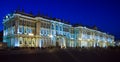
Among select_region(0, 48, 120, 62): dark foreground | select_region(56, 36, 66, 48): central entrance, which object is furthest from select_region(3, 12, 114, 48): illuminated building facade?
select_region(0, 48, 120, 62): dark foreground

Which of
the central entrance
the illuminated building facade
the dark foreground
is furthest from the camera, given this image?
the central entrance

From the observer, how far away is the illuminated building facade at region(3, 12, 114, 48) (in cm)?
6719

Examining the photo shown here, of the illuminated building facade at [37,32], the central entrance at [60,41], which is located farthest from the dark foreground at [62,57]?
the central entrance at [60,41]

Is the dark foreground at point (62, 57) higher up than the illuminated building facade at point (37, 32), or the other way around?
the illuminated building facade at point (37, 32)

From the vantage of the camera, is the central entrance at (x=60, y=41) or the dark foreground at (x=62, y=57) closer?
the dark foreground at (x=62, y=57)

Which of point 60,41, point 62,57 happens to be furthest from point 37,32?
point 62,57

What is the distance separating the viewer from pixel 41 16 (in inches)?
3103

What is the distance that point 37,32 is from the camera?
74062mm

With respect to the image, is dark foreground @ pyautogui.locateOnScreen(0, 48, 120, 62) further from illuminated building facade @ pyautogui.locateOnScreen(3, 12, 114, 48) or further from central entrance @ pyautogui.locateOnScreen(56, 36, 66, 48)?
central entrance @ pyautogui.locateOnScreen(56, 36, 66, 48)

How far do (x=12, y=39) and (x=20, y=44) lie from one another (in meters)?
4.42

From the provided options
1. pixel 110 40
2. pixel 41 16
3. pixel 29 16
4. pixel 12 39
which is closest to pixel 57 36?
pixel 41 16

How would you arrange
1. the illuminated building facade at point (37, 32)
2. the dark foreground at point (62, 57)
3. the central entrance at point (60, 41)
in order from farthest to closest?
1. the central entrance at point (60, 41)
2. the illuminated building facade at point (37, 32)
3. the dark foreground at point (62, 57)

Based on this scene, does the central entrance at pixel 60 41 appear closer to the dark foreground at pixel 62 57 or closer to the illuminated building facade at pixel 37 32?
the illuminated building facade at pixel 37 32

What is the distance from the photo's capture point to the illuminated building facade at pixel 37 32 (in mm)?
67188
